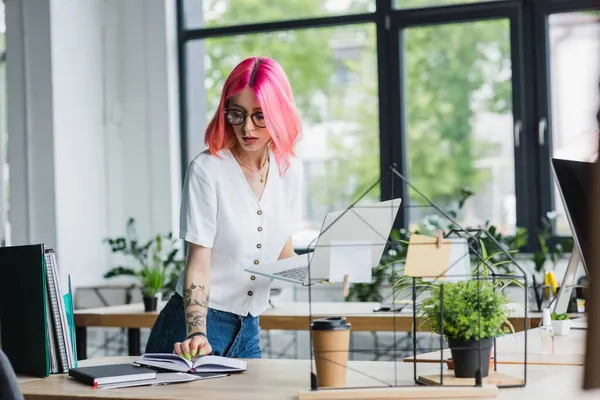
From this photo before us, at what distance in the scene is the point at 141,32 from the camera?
229 inches

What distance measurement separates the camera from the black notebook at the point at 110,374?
5.61 ft

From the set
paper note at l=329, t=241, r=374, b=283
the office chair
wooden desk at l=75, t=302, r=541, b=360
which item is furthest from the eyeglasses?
wooden desk at l=75, t=302, r=541, b=360

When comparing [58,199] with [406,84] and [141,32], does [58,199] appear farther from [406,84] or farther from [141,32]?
[406,84]

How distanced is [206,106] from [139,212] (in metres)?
0.90

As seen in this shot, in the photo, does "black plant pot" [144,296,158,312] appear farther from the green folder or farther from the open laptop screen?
the open laptop screen

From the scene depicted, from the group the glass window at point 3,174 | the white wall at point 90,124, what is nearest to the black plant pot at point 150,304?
the white wall at point 90,124

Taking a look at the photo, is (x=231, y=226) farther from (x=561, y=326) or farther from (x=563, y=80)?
(x=563, y=80)

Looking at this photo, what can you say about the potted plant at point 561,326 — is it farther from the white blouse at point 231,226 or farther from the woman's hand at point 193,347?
the woman's hand at point 193,347

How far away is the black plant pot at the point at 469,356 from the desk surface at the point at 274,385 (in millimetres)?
64

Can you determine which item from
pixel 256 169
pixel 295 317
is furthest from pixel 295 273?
pixel 295 317

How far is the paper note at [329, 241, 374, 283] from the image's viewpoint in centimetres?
154

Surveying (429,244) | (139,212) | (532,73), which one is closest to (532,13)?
(532,73)

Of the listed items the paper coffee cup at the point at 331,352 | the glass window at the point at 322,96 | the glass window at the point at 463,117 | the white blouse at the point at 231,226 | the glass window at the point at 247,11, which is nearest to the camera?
the paper coffee cup at the point at 331,352

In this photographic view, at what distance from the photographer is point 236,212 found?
210 cm
